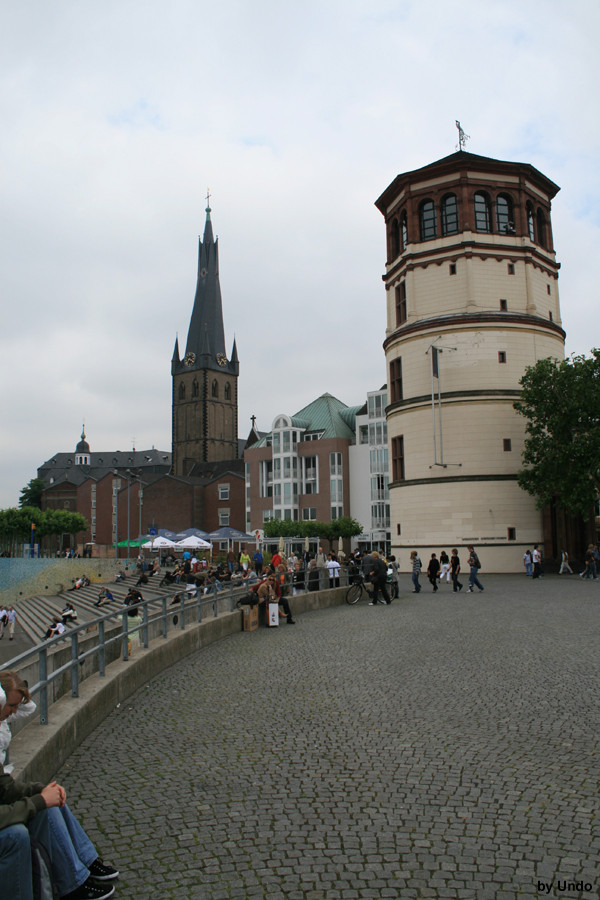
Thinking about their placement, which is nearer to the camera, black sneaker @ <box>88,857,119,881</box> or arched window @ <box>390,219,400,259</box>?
black sneaker @ <box>88,857,119,881</box>

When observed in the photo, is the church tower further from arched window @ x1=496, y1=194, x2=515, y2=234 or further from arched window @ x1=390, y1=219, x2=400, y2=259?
arched window @ x1=496, y1=194, x2=515, y2=234

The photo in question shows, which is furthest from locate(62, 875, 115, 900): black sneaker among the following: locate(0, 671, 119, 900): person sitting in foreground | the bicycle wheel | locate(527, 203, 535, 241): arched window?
locate(527, 203, 535, 241): arched window

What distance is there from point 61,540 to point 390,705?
4209 inches

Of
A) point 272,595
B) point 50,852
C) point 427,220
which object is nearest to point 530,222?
point 427,220

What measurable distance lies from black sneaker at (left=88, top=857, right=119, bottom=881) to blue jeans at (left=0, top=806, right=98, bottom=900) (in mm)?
41

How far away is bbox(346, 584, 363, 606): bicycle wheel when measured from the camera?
81.4 ft

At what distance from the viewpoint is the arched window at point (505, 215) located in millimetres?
38719

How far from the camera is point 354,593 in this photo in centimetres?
2505

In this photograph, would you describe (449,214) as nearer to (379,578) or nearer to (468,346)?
(468,346)

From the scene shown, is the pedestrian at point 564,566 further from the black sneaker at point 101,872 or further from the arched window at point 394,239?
the black sneaker at point 101,872

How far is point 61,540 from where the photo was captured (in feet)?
359

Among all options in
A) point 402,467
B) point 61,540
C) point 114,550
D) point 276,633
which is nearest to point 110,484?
point 61,540

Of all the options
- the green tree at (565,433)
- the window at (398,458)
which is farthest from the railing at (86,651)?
the window at (398,458)

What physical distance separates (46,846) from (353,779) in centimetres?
284
